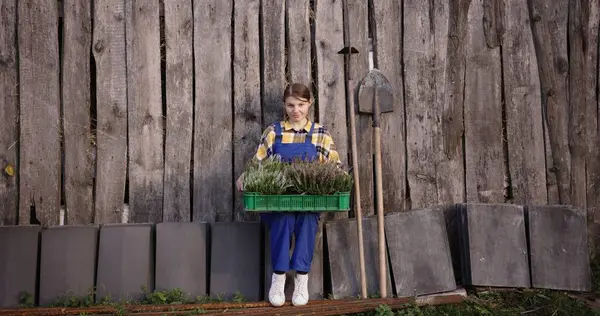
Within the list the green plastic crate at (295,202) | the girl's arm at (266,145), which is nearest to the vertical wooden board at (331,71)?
the girl's arm at (266,145)

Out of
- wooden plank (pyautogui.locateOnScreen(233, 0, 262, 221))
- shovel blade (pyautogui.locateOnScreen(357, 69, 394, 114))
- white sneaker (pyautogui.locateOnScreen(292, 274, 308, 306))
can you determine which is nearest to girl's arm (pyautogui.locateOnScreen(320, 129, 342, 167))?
shovel blade (pyautogui.locateOnScreen(357, 69, 394, 114))

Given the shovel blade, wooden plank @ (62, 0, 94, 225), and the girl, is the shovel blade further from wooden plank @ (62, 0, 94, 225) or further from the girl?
wooden plank @ (62, 0, 94, 225)

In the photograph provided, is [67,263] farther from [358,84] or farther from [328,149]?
[358,84]

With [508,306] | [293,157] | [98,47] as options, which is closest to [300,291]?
[293,157]

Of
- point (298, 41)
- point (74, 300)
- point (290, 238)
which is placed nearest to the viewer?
point (290, 238)

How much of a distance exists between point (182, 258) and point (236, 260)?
39 cm

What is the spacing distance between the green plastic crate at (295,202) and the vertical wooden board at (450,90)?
120 centimetres

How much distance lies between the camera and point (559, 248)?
421 centimetres

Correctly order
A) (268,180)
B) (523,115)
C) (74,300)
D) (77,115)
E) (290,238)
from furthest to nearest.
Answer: (523,115)
(77,115)
(74,300)
(290,238)
(268,180)

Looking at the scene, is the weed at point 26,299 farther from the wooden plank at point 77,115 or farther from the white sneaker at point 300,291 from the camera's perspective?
the white sneaker at point 300,291

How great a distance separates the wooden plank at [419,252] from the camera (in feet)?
13.6

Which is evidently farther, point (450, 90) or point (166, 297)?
point (450, 90)

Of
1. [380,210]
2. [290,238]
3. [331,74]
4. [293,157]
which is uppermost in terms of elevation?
[331,74]

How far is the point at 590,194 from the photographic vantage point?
14.9ft
